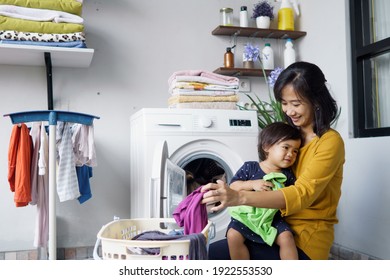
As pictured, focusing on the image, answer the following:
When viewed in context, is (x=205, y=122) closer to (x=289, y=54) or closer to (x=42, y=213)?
(x=42, y=213)

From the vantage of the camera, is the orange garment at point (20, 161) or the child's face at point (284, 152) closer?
the child's face at point (284, 152)

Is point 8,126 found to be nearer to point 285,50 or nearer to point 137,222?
point 137,222

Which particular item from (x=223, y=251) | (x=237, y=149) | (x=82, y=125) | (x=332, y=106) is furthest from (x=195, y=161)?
(x=332, y=106)

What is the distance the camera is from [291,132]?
5.01 ft

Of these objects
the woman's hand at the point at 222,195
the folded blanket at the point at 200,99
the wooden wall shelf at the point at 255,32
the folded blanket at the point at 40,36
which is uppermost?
the wooden wall shelf at the point at 255,32

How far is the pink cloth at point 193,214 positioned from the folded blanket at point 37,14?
5.20 feet

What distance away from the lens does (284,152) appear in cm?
150

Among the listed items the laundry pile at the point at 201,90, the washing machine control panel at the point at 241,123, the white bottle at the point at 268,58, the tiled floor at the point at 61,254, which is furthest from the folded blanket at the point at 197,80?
the tiled floor at the point at 61,254

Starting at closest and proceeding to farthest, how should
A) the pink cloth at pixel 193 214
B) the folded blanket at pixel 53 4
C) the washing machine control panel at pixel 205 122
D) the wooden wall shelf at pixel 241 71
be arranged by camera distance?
the pink cloth at pixel 193 214
the washing machine control panel at pixel 205 122
the folded blanket at pixel 53 4
the wooden wall shelf at pixel 241 71

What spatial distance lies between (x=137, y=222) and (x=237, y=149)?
3.10 ft

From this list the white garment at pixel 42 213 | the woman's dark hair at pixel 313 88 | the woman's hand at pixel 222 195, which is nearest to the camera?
the woman's hand at pixel 222 195

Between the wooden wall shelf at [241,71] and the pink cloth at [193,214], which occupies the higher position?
Answer: the wooden wall shelf at [241,71]

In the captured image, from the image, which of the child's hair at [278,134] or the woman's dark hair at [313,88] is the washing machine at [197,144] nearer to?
the child's hair at [278,134]

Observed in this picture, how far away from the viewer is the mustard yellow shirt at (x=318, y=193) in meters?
1.33
